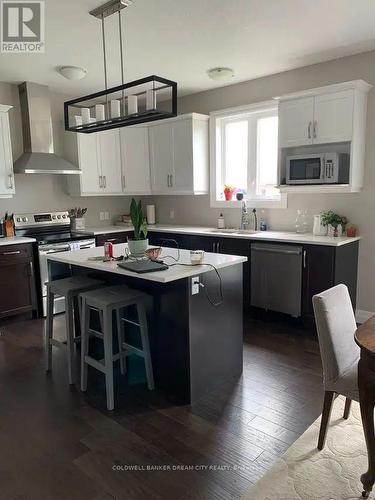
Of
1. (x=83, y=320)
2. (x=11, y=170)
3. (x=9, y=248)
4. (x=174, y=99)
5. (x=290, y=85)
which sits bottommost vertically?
(x=83, y=320)

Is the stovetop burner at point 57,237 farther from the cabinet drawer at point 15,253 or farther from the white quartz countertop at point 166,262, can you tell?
the white quartz countertop at point 166,262

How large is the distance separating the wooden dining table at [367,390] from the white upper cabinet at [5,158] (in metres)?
3.96

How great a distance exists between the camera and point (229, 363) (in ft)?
9.20

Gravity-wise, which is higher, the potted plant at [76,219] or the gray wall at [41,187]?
the gray wall at [41,187]

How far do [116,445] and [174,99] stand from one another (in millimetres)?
2209

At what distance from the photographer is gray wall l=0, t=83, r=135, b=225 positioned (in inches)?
177

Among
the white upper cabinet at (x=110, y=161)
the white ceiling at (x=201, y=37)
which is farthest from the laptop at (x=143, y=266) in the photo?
the white upper cabinet at (x=110, y=161)

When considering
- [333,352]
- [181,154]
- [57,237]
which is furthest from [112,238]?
[333,352]

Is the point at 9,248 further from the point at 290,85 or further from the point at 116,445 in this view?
the point at 290,85

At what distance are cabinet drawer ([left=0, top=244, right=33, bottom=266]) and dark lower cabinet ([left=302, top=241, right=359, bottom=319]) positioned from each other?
2972mm

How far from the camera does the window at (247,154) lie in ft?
14.7

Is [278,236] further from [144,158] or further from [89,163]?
[89,163]

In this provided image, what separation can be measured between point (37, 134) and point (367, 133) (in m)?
3.72

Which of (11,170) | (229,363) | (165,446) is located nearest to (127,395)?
(165,446)
